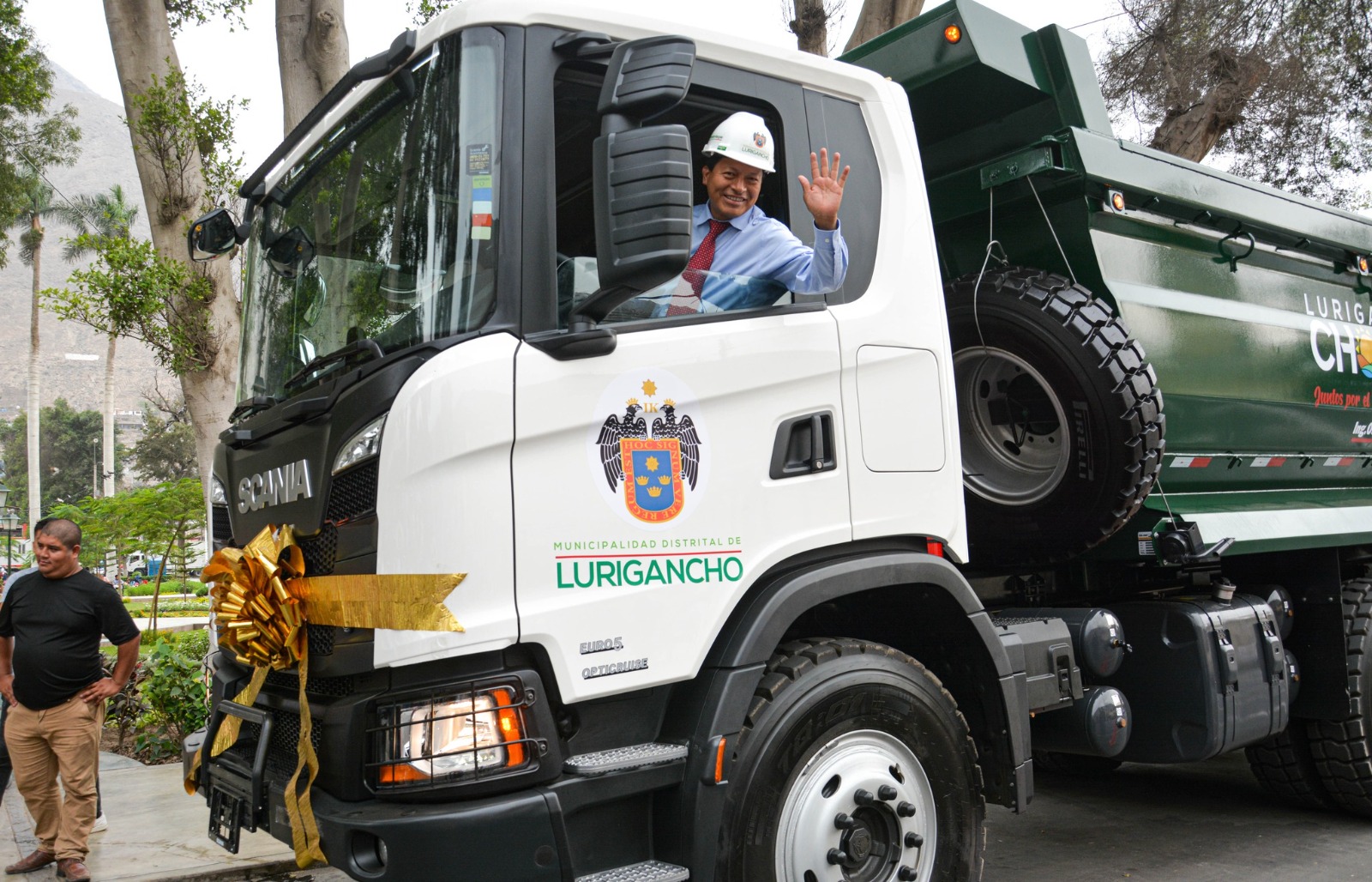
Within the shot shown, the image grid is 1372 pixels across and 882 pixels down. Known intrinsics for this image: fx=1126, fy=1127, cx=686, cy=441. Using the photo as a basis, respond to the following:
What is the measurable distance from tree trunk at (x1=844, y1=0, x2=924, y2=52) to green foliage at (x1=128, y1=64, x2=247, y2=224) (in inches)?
196

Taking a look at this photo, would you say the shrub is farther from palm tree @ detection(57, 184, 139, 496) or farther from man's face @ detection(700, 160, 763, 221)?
palm tree @ detection(57, 184, 139, 496)

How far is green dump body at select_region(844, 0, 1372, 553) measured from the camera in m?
4.21

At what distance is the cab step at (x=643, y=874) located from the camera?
2.67 m

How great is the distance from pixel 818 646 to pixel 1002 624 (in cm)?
105

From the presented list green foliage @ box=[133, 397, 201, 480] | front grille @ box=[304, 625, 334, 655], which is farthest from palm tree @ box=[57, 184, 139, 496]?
front grille @ box=[304, 625, 334, 655]

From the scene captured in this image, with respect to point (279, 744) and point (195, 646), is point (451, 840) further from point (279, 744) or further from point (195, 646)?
point (195, 646)

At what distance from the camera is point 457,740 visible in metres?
2.56

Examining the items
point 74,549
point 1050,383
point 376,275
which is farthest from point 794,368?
point 74,549

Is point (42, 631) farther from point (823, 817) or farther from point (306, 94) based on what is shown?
point (306, 94)

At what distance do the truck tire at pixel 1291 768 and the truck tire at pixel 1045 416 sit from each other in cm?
195

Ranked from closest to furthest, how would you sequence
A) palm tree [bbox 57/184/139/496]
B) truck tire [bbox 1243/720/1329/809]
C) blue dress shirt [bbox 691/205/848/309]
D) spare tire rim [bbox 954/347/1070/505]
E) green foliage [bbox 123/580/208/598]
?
blue dress shirt [bbox 691/205/848/309], spare tire rim [bbox 954/347/1070/505], truck tire [bbox 1243/720/1329/809], green foliage [bbox 123/580/208/598], palm tree [bbox 57/184/139/496]

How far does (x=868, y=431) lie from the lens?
3.30 metres

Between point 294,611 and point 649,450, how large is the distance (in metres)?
1.00

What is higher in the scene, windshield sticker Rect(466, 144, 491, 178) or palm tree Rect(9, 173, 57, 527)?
palm tree Rect(9, 173, 57, 527)
